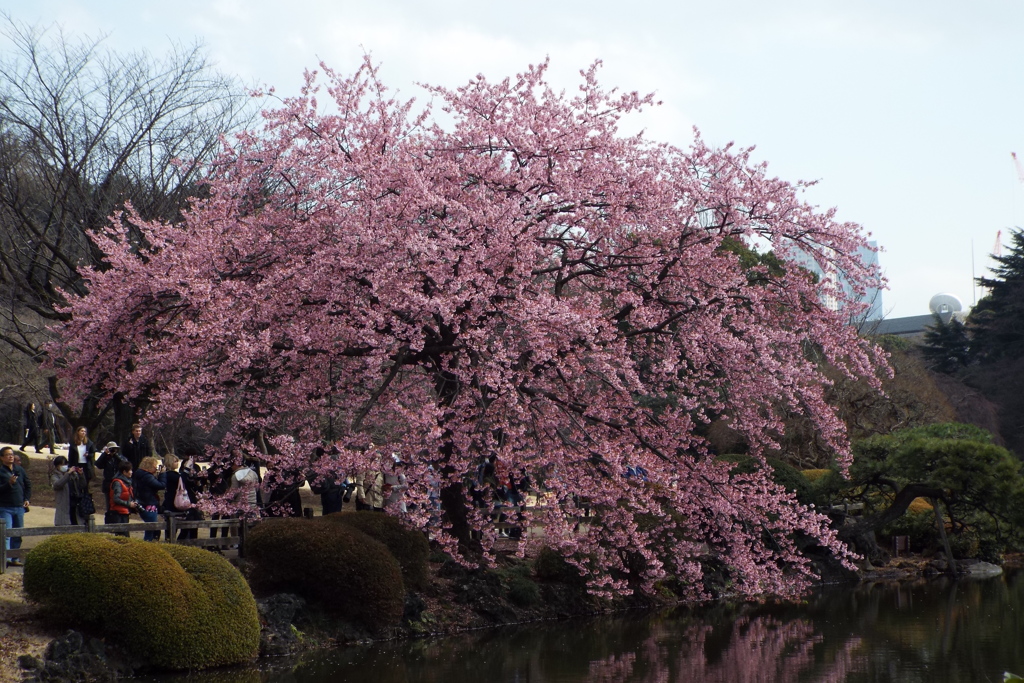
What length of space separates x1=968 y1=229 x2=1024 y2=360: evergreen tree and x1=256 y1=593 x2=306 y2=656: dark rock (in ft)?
143

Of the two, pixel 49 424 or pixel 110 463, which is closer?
pixel 110 463

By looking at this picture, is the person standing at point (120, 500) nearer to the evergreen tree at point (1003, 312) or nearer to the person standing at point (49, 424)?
the person standing at point (49, 424)

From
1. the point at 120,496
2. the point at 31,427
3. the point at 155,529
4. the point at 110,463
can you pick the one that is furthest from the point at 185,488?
the point at 31,427

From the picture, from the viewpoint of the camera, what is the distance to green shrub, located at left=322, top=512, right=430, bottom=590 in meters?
15.1

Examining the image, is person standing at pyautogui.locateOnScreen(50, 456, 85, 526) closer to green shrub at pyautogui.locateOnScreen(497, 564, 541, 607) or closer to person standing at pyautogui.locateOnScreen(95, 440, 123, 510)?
person standing at pyautogui.locateOnScreen(95, 440, 123, 510)

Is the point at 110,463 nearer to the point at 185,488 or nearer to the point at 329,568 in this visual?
the point at 185,488

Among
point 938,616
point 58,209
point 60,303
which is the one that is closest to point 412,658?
point 938,616

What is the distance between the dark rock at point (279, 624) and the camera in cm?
1324

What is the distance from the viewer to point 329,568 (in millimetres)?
14000

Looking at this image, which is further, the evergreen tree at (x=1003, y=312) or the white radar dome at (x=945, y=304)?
the white radar dome at (x=945, y=304)

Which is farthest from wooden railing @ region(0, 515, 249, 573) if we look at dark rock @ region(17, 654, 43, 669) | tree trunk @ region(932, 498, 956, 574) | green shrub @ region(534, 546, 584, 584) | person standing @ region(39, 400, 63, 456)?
person standing @ region(39, 400, 63, 456)

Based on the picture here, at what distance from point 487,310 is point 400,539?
3.80 metres

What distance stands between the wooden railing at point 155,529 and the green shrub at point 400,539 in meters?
1.34

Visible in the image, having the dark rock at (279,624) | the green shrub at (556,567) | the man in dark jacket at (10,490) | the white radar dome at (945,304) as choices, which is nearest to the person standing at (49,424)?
the man in dark jacket at (10,490)
